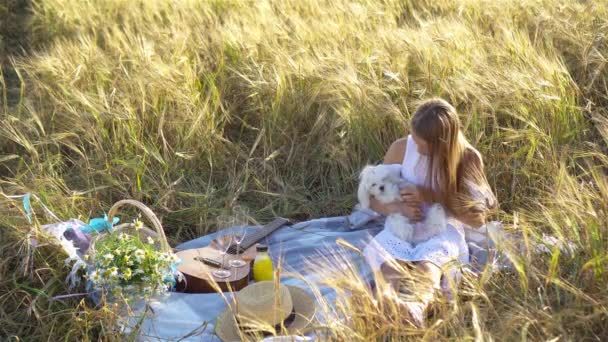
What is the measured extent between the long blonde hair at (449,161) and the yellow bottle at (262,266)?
92 centimetres

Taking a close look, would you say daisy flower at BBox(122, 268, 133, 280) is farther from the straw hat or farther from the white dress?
the white dress

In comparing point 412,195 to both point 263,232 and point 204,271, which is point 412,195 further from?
point 204,271

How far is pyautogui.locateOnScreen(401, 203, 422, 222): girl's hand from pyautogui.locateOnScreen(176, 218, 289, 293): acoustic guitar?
865mm

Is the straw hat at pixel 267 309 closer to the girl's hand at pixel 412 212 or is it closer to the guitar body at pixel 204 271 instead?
the guitar body at pixel 204 271

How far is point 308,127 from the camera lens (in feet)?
16.7

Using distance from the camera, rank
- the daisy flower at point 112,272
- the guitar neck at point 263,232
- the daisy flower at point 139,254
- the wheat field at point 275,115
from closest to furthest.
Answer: the daisy flower at point 112,272 → the daisy flower at point 139,254 → the guitar neck at point 263,232 → the wheat field at point 275,115

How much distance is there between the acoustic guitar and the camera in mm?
3766

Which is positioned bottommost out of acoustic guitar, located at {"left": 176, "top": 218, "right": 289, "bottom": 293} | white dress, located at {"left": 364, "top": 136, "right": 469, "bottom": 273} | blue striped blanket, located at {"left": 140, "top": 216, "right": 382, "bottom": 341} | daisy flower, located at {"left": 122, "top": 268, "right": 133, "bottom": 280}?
blue striped blanket, located at {"left": 140, "top": 216, "right": 382, "bottom": 341}

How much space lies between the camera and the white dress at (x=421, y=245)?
3.59 m

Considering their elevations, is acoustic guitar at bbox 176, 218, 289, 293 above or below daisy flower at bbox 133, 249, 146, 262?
below

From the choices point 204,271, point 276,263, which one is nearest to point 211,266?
point 204,271

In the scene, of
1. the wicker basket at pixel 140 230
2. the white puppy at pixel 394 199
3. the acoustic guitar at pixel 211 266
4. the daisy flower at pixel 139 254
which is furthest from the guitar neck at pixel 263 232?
the daisy flower at pixel 139 254

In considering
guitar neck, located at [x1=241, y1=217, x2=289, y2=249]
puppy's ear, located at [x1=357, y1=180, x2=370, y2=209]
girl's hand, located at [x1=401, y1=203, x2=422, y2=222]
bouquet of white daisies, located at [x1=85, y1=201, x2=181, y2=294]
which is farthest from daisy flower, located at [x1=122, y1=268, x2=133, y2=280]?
girl's hand, located at [x1=401, y1=203, x2=422, y2=222]

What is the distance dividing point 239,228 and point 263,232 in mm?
188
